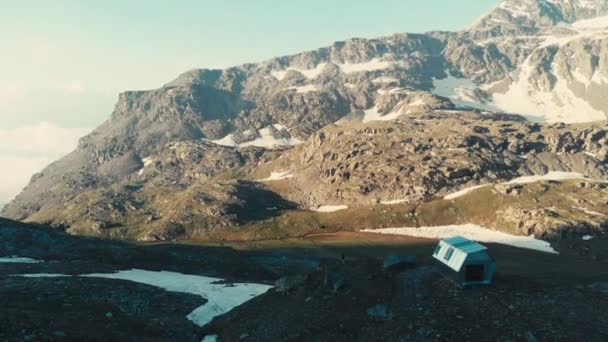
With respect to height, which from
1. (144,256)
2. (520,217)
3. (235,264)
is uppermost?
(144,256)

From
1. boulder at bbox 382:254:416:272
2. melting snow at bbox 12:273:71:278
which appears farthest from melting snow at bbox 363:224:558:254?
melting snow at bbox 12:273:71:278

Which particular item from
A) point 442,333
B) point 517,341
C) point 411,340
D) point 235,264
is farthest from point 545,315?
point 235,264

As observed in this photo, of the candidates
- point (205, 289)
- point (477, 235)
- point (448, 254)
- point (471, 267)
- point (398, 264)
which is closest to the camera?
point (471, 267)

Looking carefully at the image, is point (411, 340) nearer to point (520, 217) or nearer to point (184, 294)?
point (184, 294)

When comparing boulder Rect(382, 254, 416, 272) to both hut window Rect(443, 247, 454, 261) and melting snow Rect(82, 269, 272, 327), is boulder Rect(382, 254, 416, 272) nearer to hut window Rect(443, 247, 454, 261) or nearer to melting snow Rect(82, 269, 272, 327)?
hut window Rect(443, 247, 454, 261)

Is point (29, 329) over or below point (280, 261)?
over

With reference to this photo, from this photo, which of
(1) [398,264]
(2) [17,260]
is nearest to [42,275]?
(2) [17,260]

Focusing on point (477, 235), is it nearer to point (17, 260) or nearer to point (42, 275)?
point (17, 260)
